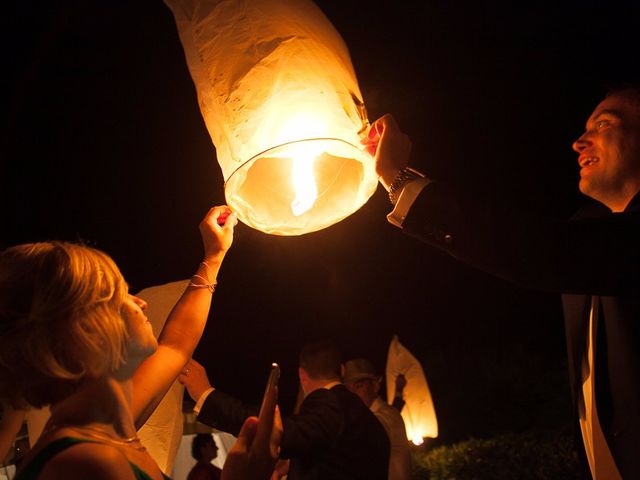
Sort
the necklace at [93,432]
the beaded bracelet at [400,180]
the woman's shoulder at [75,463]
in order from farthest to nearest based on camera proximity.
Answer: the beaded bracelet at [400,180] → the necklace at [93,432] → the woman's shoulder at [75,463]

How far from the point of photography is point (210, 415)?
284cm

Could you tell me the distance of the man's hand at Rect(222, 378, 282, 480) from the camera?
60.6 inches

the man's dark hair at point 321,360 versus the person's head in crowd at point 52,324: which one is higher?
the person's head in crowd at point 52,324

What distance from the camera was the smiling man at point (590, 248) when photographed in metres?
1.49

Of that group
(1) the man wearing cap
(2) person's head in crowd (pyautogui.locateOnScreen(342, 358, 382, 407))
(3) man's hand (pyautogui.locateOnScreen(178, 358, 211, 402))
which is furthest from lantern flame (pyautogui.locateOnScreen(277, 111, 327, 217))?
(2) person's head in crowd (pyautogui.locateOnScreen(342, 358, 382, 407))

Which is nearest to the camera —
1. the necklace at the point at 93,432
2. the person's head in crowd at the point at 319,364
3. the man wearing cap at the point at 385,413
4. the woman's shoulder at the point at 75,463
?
the woman's shoulder at the point at 75,463

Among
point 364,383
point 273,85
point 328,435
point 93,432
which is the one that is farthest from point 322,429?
point 364,383

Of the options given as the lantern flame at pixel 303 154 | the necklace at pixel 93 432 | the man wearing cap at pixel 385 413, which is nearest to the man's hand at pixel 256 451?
the necklace at pixel 93 432

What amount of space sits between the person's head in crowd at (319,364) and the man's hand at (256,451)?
2307 mm

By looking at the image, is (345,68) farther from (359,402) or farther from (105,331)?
(359,402)

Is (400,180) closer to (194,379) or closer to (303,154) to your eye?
(303,154)

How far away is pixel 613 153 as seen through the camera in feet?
6.51

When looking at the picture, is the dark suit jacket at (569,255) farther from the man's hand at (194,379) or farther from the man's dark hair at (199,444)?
the man's dark hair at (199,444)

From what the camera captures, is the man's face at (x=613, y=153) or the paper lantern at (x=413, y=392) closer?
the man's face at (x=613, y=153)
